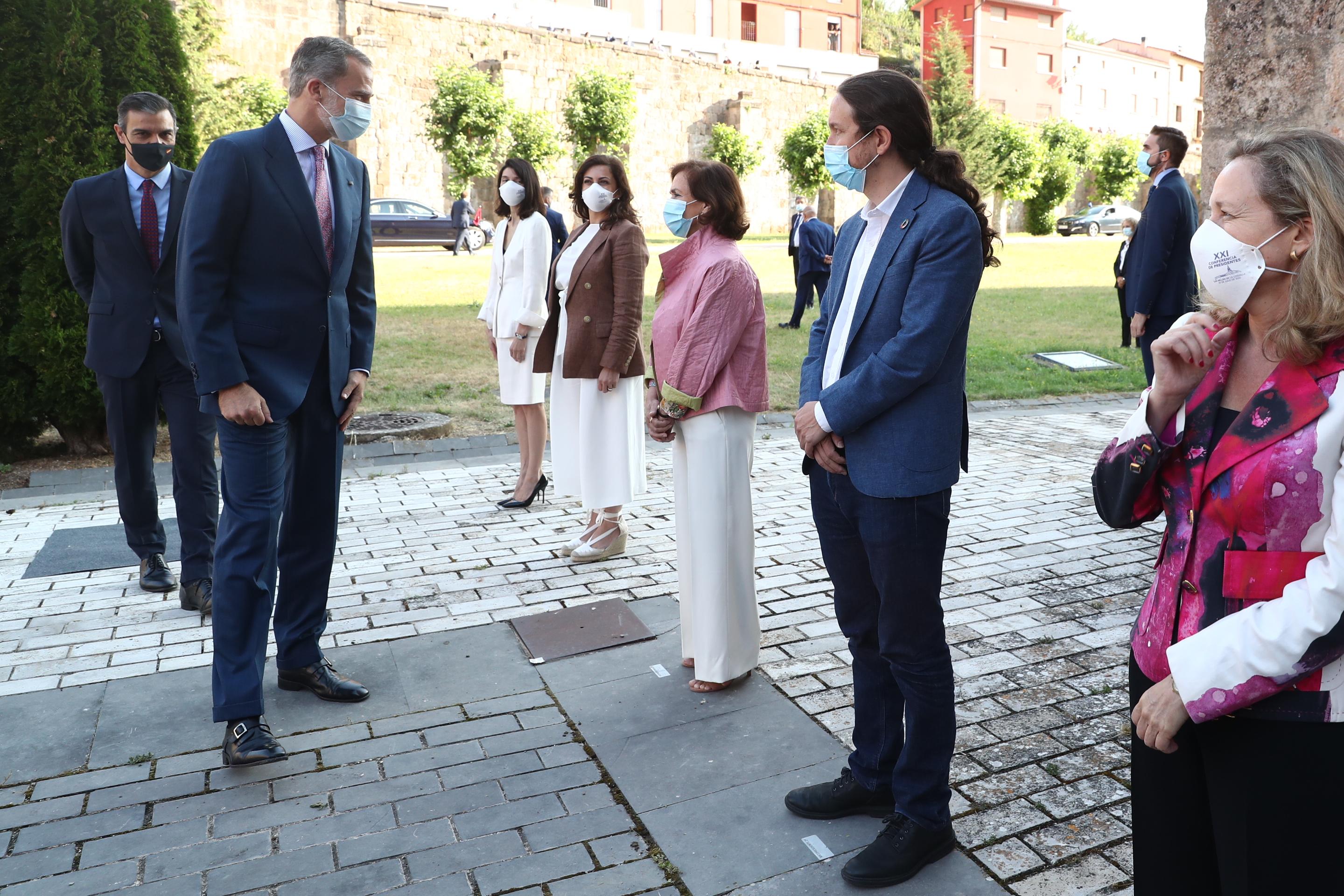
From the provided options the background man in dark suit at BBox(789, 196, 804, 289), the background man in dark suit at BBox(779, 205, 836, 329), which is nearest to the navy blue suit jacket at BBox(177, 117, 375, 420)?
the background man in dark suit at BBox(779, 205, 836, 329)

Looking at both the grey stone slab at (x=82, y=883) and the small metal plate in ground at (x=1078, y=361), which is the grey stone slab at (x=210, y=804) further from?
the small metal plate in ground at (x=1078, y=361)

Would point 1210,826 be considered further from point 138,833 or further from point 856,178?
point 138,833

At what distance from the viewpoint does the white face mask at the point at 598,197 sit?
18.1ft

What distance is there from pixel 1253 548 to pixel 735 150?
43.7m

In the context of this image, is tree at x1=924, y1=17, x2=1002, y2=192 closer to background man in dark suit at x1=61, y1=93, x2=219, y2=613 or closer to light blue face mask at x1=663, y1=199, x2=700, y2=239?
background man in dark suit at x1=61, y1=93, x2=219, y2=613

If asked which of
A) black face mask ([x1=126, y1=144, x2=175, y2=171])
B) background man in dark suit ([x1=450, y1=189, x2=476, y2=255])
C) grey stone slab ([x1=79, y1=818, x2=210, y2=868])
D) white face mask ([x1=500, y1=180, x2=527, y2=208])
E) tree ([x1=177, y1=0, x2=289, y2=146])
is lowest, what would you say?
grey stone slab ([x1=79, y1=818, x2=210, y2=868])

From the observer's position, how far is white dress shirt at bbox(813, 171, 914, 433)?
2879 millimetres

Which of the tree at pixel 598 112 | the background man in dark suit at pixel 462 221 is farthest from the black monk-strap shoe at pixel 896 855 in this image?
the tree at pixel 598 112

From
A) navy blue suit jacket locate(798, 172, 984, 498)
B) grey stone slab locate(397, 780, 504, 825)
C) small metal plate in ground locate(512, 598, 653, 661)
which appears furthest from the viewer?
small metal plate in ground locate(512, 598, 653, 661)

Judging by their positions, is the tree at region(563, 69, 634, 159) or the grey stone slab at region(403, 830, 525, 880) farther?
the tree at region(563, 69, 634, 159)

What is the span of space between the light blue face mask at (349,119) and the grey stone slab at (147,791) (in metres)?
2.22

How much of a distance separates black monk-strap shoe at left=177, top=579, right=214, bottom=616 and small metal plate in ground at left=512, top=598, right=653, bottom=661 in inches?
58.6

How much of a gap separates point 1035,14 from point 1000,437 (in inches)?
2642

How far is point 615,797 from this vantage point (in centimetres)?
330
